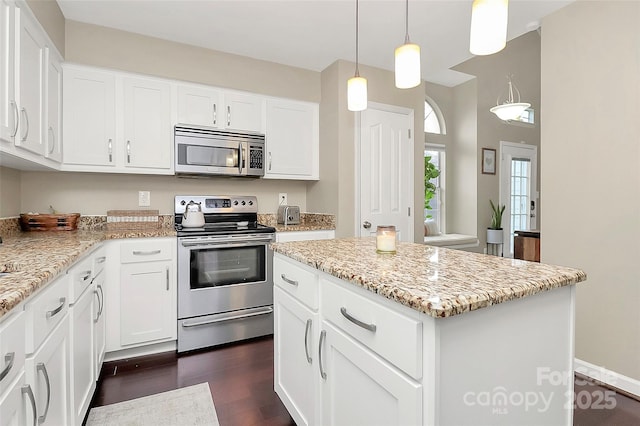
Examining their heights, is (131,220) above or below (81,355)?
above

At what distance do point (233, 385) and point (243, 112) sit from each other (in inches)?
89.8

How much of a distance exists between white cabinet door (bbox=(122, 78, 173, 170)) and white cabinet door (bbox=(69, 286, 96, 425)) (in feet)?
4.28

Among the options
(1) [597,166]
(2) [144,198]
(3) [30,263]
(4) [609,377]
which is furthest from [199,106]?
(4) [609,377]

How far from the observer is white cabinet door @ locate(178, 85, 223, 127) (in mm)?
2873

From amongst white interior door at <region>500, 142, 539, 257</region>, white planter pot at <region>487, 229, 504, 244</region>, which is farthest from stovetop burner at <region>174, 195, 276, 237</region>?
white interior door at <region>500, 142, 539, 257</region>

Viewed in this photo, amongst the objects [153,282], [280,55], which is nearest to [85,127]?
[153,282]

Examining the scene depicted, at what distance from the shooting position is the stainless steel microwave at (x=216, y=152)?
2824 mm

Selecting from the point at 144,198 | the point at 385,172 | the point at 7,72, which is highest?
the point at 7,72

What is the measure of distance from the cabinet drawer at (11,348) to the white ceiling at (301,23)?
88.2 inches

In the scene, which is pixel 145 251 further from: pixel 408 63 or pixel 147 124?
pixel 408 63

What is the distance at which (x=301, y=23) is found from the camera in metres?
2.56

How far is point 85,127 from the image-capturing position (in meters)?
2.55

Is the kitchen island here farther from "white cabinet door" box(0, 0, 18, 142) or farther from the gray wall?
"white cabinet door" box(0, 0, 18, 142)

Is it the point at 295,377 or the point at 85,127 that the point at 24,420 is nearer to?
the point at 295,377
